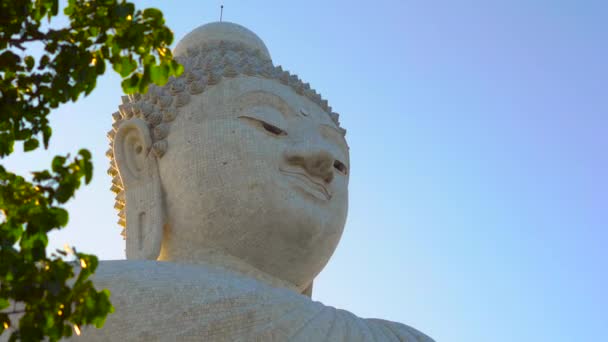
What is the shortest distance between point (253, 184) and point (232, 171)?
171mm

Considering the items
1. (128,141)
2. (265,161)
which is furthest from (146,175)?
(265,161)

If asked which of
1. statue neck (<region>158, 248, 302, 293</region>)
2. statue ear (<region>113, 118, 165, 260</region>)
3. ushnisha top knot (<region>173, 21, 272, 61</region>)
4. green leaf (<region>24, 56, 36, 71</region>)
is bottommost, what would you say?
green leaf (<region>24, 56, 36, 71</region>)

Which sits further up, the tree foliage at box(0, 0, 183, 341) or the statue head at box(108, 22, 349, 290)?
the statue head at box(108, 22, 349, 290)

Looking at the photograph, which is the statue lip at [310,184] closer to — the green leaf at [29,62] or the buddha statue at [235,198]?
the buddha statue at [235,198]

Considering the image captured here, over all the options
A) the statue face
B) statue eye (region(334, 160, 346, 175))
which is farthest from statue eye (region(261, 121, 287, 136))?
statue eye (region(334, 160, 346, 175))

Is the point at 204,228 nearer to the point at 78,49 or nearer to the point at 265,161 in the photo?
the point at 265,161

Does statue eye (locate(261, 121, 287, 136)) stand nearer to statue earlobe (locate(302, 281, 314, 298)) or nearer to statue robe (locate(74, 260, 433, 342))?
statue earlobe (locate(302, 281, 314, 298))

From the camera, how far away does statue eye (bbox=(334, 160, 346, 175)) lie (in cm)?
825

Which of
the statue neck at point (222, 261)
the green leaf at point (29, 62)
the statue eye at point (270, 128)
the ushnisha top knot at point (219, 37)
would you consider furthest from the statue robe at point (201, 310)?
the ushnisha top knot at point (219, 37)

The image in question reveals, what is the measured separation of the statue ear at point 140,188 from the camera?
767 cm

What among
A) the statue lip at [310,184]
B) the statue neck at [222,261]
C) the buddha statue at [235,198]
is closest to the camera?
the buddha statue at [235,198]

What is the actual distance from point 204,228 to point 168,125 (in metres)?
0.91

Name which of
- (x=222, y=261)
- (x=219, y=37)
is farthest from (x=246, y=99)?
(x=222, y=261)

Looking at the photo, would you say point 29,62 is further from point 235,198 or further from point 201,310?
point 235,198
